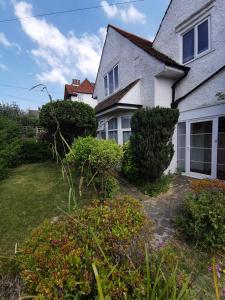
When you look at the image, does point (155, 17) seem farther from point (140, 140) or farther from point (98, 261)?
point (98, 261)

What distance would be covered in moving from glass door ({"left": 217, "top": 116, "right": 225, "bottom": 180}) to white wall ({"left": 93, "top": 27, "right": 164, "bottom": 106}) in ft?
9.73

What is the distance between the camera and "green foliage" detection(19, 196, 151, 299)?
4.87ft

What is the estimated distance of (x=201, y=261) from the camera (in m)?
2.99

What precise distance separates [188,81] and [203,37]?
165 cm

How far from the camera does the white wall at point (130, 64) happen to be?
26.5ft

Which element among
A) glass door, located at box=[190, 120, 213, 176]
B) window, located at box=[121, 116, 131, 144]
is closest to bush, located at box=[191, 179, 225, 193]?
glass door, located at box=[190, 120, 213, 176]

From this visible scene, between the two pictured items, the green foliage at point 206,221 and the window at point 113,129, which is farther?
the window at point 113,129

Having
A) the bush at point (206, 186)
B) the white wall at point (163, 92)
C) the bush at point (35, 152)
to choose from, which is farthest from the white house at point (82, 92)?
the bush at point (206, 186)

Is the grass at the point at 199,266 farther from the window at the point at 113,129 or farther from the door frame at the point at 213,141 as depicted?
the window at the point at 113,129

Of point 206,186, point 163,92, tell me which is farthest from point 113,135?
point 206,186

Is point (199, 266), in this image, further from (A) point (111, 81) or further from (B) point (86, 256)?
(A) point (111, 81)

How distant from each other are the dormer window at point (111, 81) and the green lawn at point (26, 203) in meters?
7.25

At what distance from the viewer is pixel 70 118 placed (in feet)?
29.9

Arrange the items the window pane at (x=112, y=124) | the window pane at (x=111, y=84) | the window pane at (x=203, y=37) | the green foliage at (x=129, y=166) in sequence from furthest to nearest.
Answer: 1. the window pane at (x=111, y=84)
2. the window pane at (x=112, y=124)
3. the window pane at (x=203, y=37)
4. the green foliage at (x=129, y=166)
